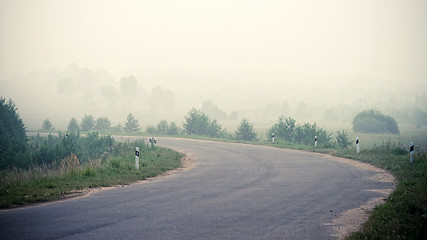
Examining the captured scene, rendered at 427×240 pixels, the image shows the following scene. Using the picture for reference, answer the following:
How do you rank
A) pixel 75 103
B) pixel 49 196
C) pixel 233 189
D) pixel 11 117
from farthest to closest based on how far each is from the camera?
pixel 75 103, pixel 11 117, pixel 233 189, pixel 49 196

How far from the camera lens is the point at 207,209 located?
8445 mm

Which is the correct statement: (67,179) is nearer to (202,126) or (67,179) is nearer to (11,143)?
(11,143)

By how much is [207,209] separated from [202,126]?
37.5m

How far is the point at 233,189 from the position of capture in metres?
11.1

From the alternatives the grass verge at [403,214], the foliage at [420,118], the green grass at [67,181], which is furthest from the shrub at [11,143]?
the foliage at [420,118]

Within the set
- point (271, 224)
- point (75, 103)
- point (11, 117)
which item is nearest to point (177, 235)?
point (271, 224)

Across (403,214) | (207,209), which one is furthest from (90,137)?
(403,214)

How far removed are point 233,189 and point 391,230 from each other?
221 inches

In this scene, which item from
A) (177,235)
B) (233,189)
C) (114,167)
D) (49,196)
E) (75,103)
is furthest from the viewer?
(75,103)

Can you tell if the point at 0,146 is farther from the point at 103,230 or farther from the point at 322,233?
the point at 322,233

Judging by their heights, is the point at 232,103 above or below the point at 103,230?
above

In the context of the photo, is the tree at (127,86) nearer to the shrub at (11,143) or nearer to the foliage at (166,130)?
the foliage at (166,130)

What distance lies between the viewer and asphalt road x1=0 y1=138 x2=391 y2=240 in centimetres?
657

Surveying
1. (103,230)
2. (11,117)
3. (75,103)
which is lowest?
(103,230)
